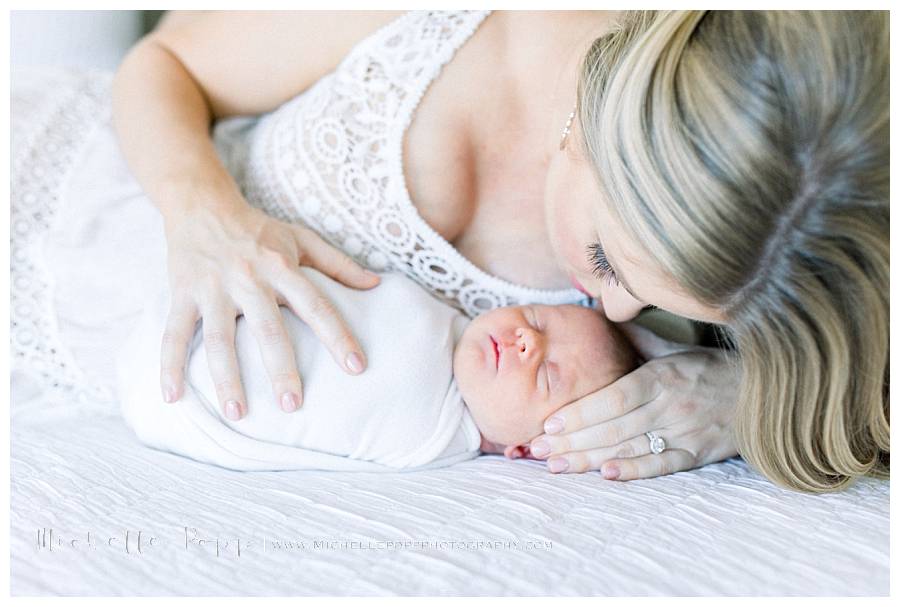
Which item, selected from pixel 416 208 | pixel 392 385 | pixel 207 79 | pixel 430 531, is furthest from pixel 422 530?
pixel 207 79

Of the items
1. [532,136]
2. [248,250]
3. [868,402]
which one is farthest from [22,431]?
[868,402]

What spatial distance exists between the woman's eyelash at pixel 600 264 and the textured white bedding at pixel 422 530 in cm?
24

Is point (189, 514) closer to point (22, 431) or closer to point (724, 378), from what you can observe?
point (22, 431)

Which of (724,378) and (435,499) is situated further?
(724,378)

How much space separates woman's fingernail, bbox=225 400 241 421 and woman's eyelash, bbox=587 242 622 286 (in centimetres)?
46

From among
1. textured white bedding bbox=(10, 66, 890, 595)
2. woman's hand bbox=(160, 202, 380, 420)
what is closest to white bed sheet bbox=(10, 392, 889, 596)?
textured white bedding bbox=(10, 66, 890, 595)

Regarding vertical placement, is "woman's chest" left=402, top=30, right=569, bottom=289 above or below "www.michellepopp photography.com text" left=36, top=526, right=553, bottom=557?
above

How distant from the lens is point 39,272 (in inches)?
48.4

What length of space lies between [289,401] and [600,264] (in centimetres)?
40

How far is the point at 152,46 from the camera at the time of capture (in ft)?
4.66

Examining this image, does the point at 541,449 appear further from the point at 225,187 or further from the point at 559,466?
the point at 225,187

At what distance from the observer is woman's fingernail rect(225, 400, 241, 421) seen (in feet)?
3.34

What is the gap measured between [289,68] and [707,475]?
0.87 meters

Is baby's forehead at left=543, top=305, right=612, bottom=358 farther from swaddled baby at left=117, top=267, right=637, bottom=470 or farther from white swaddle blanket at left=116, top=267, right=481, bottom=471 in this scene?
white swaddle blanket at left=116, top=267, right=481, bottom=471
